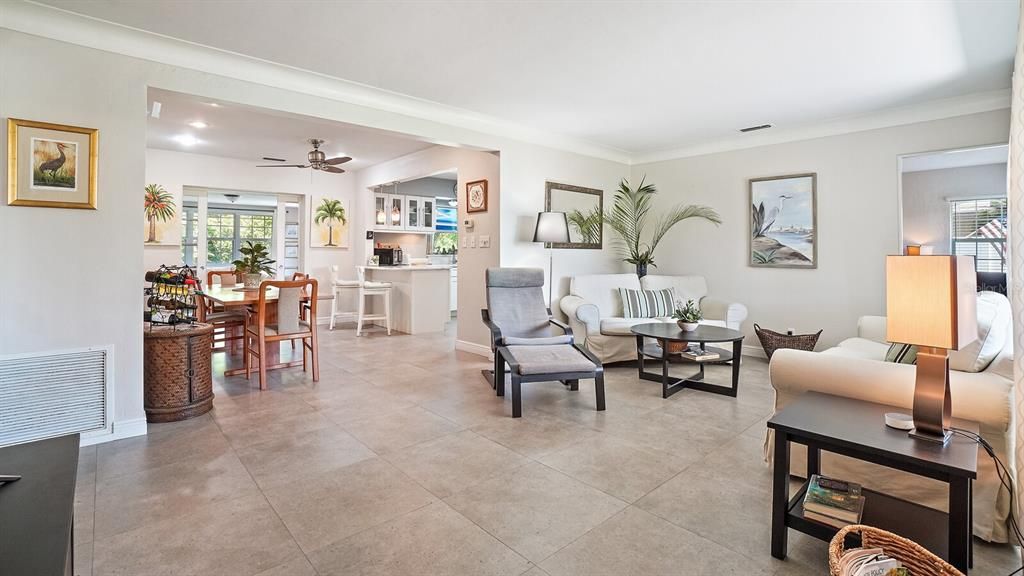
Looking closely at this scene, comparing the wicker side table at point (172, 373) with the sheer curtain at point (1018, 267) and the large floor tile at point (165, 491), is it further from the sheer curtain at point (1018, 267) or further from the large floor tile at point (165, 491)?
the sheer curtain at point (1018, 267)

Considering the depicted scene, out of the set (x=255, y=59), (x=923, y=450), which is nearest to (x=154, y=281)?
(x=255, y=59)

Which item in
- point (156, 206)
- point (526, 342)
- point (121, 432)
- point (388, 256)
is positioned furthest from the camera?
point (388, 256)

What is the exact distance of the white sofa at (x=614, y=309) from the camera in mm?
4828

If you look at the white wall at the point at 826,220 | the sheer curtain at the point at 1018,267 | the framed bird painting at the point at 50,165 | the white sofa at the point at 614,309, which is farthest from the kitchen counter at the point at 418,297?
the sheer curtain at the point at 1018,267

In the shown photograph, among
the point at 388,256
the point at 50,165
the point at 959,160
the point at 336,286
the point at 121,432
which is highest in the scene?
the point at 959,160

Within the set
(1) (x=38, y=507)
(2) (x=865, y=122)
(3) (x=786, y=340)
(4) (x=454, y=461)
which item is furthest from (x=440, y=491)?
(2) (x=865, y=122)

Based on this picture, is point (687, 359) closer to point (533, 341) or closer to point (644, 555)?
point (533, 341)

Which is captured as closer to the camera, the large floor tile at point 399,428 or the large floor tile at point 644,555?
the large floor tile at point 644,555

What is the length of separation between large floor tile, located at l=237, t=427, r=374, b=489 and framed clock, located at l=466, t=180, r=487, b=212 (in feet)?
10.1

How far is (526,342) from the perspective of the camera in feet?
12.8

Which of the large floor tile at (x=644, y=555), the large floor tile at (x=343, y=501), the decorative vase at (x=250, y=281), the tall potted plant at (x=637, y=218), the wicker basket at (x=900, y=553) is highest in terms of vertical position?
the tall potted plant at (x=637, y=218)

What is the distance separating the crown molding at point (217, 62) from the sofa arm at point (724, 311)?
2903 mm

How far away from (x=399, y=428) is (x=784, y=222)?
4625mm

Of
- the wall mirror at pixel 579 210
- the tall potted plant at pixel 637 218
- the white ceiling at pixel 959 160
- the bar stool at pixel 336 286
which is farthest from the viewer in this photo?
the bar stool at pixel 336 286
